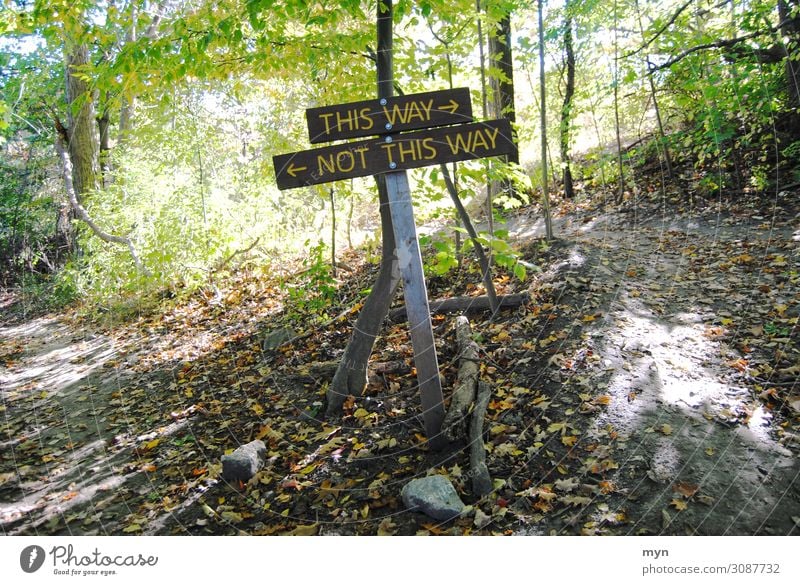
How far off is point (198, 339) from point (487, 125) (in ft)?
16.7

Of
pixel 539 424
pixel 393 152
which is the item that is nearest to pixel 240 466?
pixel 539 424

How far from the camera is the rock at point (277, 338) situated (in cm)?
544

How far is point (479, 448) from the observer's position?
114 inches

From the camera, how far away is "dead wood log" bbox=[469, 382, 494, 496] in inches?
105

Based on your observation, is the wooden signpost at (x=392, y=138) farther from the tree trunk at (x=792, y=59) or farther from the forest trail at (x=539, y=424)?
the tree trunk at (x=792, y=59)

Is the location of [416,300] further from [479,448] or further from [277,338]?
[277,338]

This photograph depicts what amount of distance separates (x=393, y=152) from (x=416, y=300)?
0.91m

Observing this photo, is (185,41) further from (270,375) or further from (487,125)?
(270,375)

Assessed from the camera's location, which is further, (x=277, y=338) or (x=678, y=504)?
(x=277, y=338)

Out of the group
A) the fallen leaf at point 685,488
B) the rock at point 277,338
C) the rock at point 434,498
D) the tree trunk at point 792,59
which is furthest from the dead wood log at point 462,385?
the tree trunk at point 792,59

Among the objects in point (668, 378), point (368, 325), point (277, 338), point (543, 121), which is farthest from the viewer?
point (277, 338)

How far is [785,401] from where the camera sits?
9.42 feet

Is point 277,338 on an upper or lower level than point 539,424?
upper

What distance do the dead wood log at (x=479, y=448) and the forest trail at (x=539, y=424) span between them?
96 millimetres
